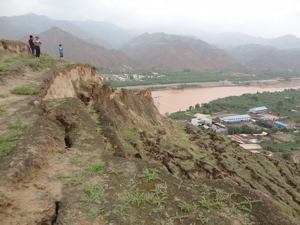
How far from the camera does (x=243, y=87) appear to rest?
303ft

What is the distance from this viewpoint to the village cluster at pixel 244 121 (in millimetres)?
35237

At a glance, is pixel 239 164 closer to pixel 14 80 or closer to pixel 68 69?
pixel 68 69

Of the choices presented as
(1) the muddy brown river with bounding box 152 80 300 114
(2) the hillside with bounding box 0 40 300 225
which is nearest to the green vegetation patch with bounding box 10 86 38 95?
(2) the hillside with bounding box 0 40 300 225

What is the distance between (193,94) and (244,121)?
1057 inches

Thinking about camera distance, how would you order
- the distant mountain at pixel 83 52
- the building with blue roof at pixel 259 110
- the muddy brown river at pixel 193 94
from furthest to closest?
the distant mountain at pixel 83 52, the muddy brown river at pixel 193 94, the building with blue roof at pixel 259 110

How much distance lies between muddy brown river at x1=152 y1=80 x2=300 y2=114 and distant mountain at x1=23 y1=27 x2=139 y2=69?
46.5 m

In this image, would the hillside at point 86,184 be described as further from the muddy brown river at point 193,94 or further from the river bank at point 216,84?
the river bank at point 216,84

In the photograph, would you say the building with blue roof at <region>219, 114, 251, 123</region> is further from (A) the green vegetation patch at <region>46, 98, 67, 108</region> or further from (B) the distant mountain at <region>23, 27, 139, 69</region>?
(B) the distant mountain at <region>23, 27, 139, 69</region>

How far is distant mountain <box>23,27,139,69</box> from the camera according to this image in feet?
360

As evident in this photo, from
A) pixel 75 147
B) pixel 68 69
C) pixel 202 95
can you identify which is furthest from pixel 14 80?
pixel 202 95

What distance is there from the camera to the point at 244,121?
5025 cm

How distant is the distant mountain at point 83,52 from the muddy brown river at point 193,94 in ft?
153

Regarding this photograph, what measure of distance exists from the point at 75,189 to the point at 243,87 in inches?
3708

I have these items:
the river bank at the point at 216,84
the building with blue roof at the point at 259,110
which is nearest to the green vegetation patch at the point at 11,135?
the building with blue roof at the point at 259,110
